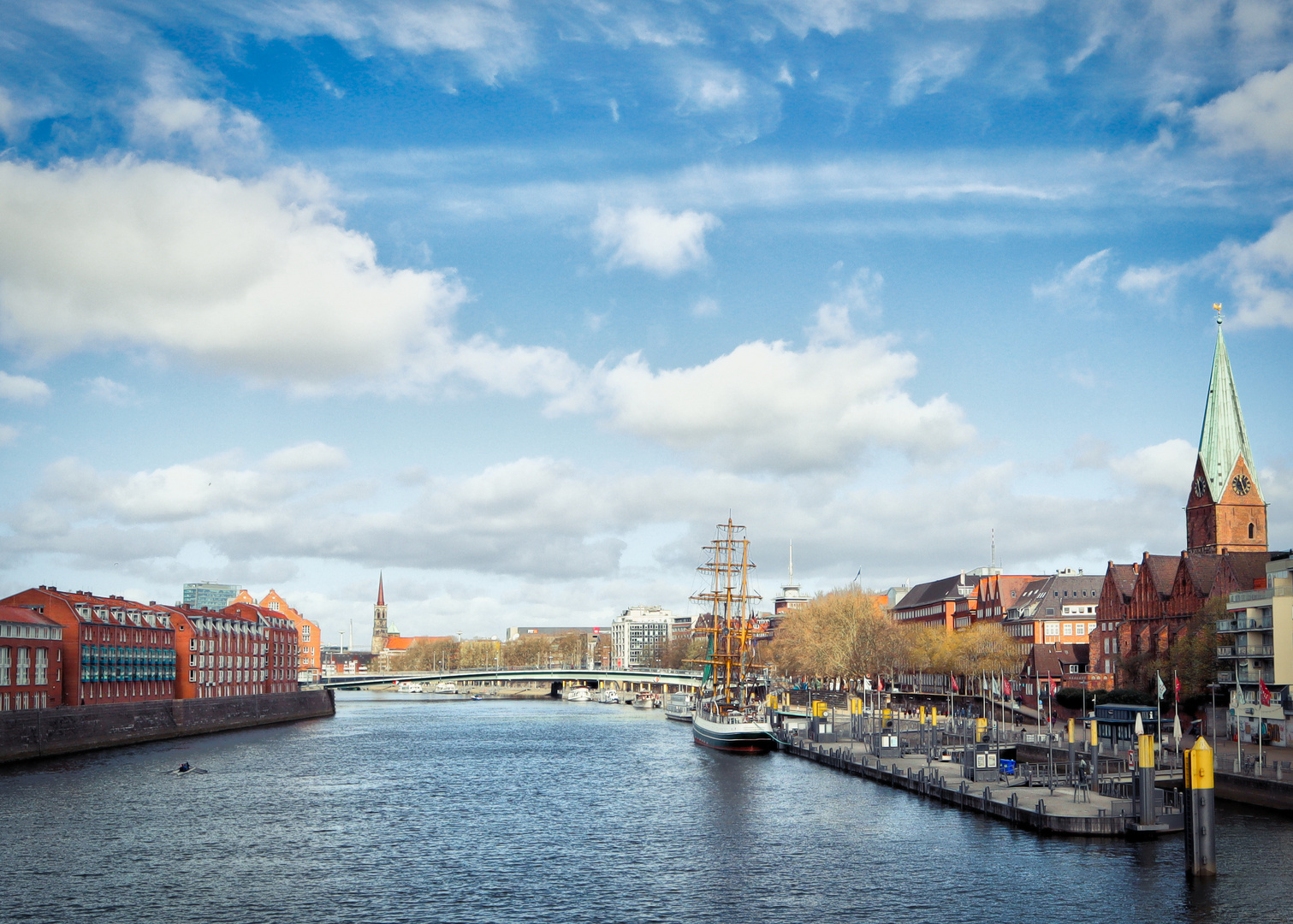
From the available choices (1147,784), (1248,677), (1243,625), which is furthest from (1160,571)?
(1147,784)

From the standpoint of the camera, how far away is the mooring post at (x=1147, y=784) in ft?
185

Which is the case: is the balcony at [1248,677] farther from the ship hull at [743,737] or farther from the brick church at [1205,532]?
the ship hull at [743,737]

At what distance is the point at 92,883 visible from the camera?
163 ft

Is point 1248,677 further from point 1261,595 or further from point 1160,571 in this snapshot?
point 1160,571

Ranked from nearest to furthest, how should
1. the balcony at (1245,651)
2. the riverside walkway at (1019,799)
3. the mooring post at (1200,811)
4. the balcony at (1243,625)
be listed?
the mooring post at (1200,811) < the riverside walkway at (1019,799) < the balcony at (1245,651) < the balcony at (1243,625)

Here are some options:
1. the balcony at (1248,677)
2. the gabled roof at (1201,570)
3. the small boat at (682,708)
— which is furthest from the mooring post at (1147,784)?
the small boat at (682,708)

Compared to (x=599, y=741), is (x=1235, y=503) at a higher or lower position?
higher

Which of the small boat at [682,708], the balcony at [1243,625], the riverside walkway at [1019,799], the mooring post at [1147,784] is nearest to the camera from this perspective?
the mooring post at [1147,784]

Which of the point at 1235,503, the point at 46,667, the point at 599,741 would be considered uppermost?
the point at 1235,503

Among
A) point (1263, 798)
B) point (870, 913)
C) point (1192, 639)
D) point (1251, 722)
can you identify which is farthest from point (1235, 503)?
point (870, 913)

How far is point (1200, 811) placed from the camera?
47.4 metres

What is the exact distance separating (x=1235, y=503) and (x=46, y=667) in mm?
131165

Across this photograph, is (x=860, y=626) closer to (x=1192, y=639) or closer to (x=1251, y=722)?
(x=1192, y=639)

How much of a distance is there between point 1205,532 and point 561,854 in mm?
117340
